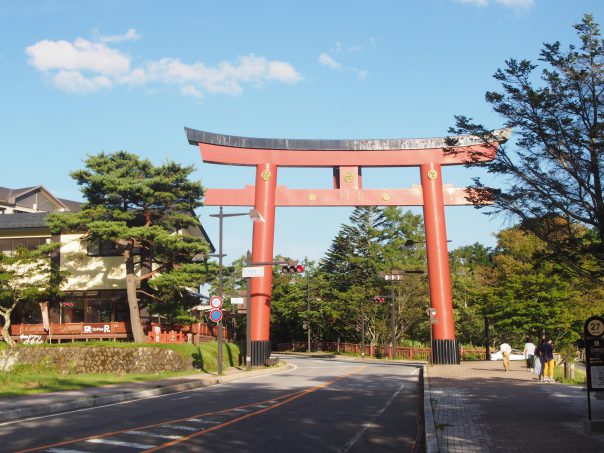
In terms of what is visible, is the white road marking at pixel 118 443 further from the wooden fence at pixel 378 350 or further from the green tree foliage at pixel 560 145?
the wooden fence at pixel 378 350

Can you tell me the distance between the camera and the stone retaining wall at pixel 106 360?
96.2 feet

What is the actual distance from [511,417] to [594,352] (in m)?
2.47

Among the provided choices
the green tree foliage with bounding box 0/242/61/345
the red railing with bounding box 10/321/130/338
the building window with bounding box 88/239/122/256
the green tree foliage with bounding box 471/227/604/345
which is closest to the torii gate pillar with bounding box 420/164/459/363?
the green tree foliage with bounding box 471/227/604/345

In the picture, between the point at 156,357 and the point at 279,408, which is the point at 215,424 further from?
the point at 156,357

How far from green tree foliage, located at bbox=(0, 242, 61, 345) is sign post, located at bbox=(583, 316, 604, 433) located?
29.2 metres

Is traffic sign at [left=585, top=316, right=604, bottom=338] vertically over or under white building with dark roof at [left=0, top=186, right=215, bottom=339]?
under

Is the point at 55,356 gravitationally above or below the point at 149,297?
below

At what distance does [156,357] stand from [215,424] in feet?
58.7

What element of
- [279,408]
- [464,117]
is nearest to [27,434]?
[279,408]

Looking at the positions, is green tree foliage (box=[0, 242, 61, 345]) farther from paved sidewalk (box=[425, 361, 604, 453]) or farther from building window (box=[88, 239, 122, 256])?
paved sidewalk (box=[425, 361, 604, 453])

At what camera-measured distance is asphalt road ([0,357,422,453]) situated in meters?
10.1

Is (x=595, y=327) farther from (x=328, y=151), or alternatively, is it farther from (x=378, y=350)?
(x=378, y=350)

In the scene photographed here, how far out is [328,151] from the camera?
116 feet

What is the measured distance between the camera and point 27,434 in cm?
1112
